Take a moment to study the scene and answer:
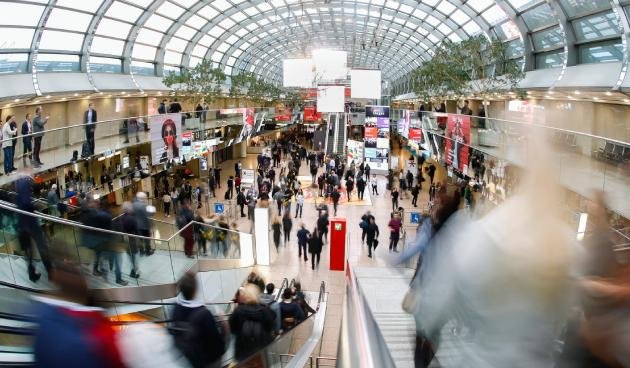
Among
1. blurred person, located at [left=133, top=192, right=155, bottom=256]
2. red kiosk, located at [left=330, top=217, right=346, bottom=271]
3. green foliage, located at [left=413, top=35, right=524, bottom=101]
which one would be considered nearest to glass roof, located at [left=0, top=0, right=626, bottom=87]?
green foliage, located at [left=413, top=35, right=524, bottom=101]

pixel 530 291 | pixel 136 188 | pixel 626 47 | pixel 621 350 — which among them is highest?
pixel 626 47

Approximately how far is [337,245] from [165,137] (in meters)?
9.97

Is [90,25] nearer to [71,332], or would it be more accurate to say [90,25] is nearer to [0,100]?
[0,100]

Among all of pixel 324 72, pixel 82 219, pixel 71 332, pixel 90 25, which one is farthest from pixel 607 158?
pixel 324 72

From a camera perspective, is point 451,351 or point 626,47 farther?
point 626,47

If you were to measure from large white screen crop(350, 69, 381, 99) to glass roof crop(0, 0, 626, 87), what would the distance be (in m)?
5.84

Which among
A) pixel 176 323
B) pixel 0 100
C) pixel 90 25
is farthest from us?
pixel 90 25

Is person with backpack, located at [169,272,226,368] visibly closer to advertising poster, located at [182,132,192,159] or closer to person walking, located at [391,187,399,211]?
person walking, located at [391,187,399,211]

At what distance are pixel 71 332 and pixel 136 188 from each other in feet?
84.5

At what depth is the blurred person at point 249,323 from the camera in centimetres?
457

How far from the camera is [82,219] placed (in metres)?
9.02

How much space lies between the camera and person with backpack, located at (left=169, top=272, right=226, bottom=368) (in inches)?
138

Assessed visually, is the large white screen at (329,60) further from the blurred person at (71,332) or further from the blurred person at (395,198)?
the blurred person at (71,332)

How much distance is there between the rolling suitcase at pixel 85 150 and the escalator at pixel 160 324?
9160mm
